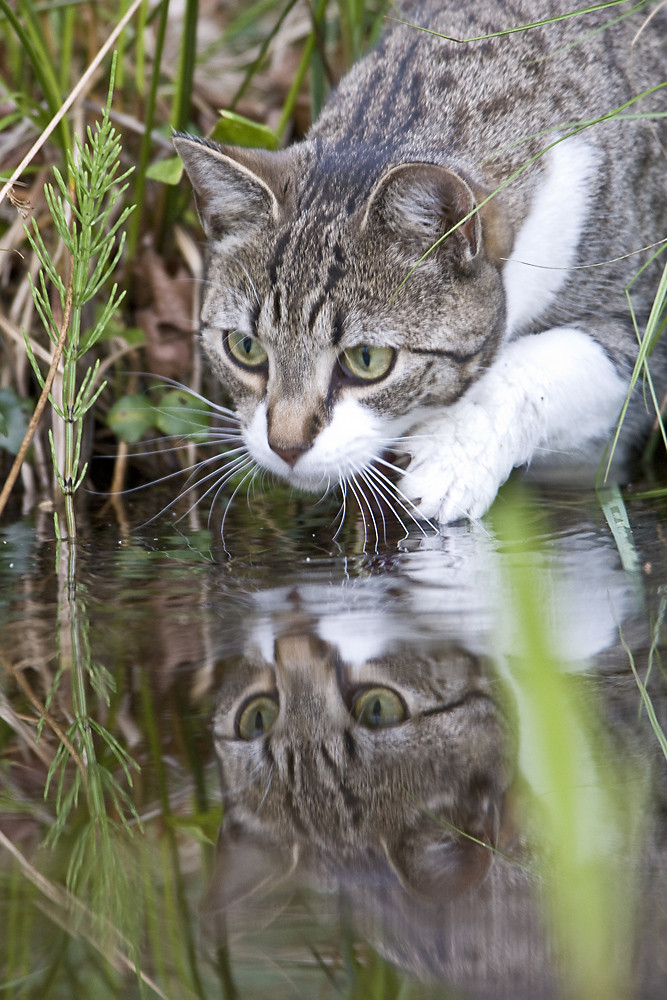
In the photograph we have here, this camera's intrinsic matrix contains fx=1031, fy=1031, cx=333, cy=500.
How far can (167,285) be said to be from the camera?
126 inches

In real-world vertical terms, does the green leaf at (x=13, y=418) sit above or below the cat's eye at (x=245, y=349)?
below

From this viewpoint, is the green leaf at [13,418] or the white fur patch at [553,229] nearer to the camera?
the white fur patch at [553,229]

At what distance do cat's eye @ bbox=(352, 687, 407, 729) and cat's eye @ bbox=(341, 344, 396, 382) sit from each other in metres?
1.06

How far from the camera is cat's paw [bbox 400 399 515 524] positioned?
7.54ft

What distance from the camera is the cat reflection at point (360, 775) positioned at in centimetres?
98

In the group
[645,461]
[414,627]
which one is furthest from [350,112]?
[414,627]

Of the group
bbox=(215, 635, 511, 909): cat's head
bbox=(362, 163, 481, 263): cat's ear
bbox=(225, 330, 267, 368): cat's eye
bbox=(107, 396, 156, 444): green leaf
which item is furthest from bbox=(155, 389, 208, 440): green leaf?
bbox=(215, 635, 511, 909): cat's head

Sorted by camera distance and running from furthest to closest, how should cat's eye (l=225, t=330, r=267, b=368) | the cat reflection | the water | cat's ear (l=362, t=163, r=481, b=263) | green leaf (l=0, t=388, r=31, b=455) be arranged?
green leaf (l=0, t=388, r=31, b=455)
cat's eye (l=225, t=330, r=267, b=368)
cat's ear (l=362, t=163, r=481, b=263)
the cat reflection
the water

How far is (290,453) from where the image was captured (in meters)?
2.26

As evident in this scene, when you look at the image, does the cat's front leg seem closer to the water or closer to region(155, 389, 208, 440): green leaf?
the water

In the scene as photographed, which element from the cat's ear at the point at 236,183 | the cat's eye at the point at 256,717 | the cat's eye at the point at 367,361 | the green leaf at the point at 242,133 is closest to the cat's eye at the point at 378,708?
the cat's eye at the point at 256,717

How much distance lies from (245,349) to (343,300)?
0.32 metres

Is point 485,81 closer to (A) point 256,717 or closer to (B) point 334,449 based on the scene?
(B) point 334,449

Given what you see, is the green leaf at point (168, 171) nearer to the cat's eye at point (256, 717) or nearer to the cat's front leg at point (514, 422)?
the cat's front leg at point (514, 422)
